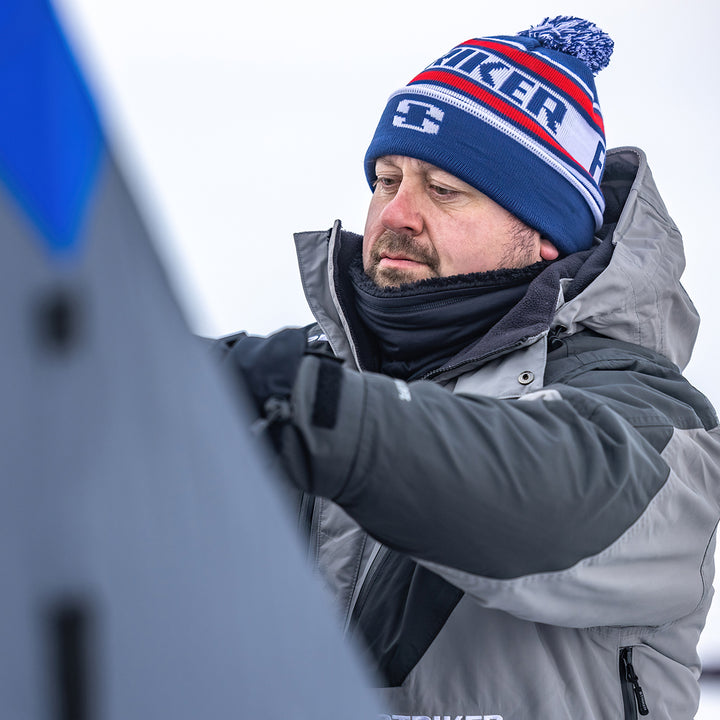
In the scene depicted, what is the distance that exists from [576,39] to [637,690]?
1140 mm

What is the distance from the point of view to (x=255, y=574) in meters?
0.44

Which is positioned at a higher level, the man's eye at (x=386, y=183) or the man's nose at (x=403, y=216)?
the man's eye at (x=386, y=183)

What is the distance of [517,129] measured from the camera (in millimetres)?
1654

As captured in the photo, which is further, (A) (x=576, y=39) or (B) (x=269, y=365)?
(A) (x=576, y=39)

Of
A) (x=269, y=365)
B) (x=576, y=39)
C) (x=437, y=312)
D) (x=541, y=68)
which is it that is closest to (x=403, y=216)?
(x=437, y=312)

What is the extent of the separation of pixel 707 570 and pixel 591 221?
2.52ft

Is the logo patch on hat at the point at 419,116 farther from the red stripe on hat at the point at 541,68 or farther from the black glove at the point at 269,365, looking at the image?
the black glove at the point at 269,365

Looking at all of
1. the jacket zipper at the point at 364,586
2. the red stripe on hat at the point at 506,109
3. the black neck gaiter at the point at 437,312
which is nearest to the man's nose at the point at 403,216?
the black neck gaiter at the point at 437,312

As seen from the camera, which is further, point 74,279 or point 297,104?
point 297,104

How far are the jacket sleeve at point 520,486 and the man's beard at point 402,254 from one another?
0.49 m

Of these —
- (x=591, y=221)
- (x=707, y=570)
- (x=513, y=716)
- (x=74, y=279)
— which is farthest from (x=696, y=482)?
(x=74, y=279)

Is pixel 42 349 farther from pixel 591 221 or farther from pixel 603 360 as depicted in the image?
pixel 591 221

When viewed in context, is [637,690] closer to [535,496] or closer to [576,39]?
[535,496]

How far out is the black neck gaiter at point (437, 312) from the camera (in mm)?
1393
